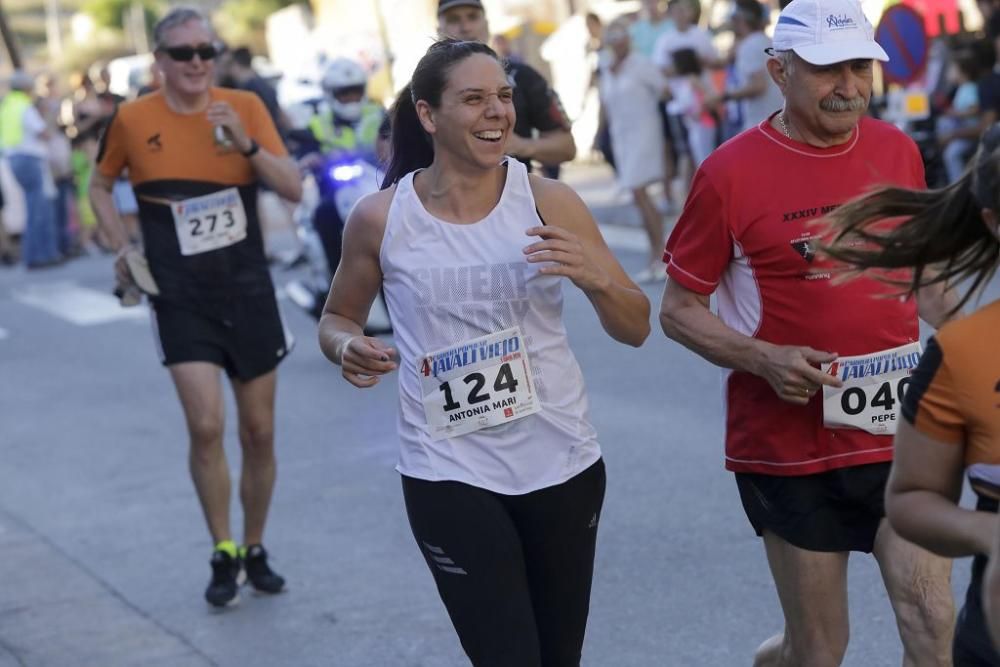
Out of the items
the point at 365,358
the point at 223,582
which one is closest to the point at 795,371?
the point at 365,358

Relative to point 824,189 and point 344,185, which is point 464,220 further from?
point 344,185

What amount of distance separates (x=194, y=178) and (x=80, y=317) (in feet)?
29.7

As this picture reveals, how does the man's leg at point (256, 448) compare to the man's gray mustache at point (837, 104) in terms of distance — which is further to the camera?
the man's leg at point (256, 448)

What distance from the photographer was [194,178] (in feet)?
21.8

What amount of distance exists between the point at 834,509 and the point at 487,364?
85 centimetres

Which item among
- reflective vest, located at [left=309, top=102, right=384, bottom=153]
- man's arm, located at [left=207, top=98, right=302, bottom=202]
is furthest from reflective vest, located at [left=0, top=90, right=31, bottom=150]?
man's arm, located at [left=207, top=98, right=302, bottom=202]

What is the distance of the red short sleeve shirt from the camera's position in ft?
13.5

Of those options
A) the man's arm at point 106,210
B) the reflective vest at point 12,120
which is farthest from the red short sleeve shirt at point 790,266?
the reflective vest at point 12,120

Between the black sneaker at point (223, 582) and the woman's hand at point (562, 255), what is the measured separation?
9.92 feet

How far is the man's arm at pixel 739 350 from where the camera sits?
3938 mm

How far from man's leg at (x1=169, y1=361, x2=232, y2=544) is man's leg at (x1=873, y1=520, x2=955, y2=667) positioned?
3135 mm

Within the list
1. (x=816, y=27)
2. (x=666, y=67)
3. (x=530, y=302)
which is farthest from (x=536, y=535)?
(x=666, y=67)

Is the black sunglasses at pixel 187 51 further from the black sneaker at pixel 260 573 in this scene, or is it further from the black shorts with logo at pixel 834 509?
the black shorts with logo at pixel 834 509

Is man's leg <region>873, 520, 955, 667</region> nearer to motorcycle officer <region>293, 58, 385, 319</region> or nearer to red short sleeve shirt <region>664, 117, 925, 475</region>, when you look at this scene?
red short sleeve shirt <region>664, 117, 925, 475</region>
